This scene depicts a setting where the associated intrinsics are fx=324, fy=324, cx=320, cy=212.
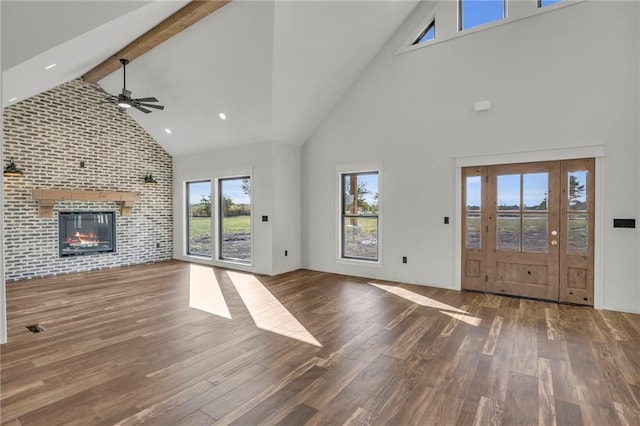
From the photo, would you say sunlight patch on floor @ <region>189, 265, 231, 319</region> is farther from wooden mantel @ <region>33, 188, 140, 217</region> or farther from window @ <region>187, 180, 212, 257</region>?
wooden mantel @ <region>33, 188, 140, 217</region>

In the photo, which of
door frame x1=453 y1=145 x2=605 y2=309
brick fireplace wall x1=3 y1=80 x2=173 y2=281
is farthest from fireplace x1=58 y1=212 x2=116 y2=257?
door frame x1=453 y1=145 x2=605 y2=309

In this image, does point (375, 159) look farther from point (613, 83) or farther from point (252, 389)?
point (252, 389)

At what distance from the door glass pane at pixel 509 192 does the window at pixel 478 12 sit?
95.8 inches

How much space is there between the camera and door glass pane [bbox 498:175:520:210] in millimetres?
4879

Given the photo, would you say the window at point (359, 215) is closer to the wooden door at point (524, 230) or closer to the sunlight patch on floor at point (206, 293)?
the wooden door at point (524, 230)

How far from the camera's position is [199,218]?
8164 mm

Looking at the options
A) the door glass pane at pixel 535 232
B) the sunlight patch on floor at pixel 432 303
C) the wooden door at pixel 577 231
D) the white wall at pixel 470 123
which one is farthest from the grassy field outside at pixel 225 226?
the wooden door at pixel 577 231

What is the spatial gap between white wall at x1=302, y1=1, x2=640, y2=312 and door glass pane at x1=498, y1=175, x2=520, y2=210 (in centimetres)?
38

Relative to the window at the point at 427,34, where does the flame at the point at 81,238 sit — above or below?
below

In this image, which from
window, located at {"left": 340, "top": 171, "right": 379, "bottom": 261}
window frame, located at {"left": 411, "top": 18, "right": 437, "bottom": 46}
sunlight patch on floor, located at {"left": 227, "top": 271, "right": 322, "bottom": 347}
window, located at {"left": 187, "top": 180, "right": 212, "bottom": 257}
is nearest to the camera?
sunlight patch on floor, located at {"left": 227, "top": 271, "right": 322, "bottom": 347}

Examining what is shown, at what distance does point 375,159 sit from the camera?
612cm

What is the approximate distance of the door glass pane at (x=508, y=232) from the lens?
4899mm

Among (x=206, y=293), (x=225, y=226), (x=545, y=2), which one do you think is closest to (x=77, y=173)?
(x=225, y=226)

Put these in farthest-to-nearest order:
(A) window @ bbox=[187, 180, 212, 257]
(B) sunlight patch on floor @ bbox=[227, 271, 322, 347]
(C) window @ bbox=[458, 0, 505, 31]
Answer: (A) window @ bbox=[187, 180, 212, 257] < (C) window @ bbox=[458, 0, 505, 31] < (B) sunlight patch on floor @ bbox=[227, 271, 322, 347]
